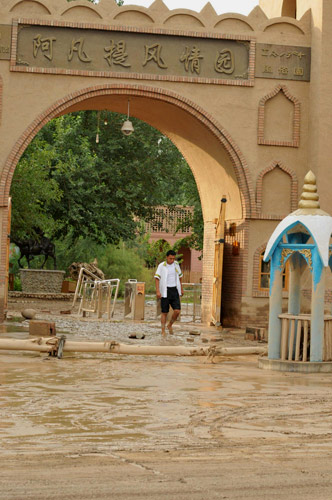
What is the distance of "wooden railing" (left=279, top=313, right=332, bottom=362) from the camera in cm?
1143

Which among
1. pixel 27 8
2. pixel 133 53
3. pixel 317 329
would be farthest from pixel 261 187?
pixel 317 329

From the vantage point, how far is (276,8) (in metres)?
21.6

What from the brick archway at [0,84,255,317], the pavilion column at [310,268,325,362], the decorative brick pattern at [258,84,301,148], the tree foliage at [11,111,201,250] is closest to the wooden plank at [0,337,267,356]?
the pavilion column at [310,268,325,362]

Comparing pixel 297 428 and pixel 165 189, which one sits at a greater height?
pixel 165 189

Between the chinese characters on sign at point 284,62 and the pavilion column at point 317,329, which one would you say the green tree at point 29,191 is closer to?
the chinese characters on sign at point 284,62

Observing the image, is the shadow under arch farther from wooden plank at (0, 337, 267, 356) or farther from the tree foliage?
the tree foliage

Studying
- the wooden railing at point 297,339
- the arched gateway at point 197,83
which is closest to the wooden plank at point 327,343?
the wooden railing at point 297,339

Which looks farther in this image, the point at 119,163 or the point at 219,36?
the point at 119,163

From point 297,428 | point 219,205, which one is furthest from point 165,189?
point 297,428

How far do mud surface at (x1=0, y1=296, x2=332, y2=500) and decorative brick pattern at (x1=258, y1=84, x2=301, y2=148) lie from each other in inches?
328

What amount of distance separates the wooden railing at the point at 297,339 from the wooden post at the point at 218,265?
742cm

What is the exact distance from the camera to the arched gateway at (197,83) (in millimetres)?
18125

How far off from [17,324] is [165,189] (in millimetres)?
19847

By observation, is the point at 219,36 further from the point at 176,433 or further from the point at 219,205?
the point at 176,433
